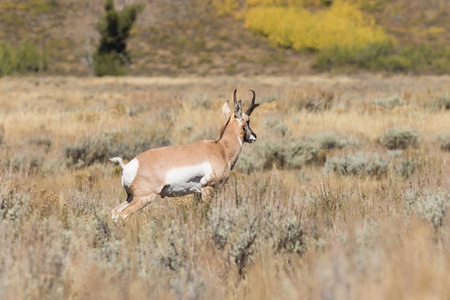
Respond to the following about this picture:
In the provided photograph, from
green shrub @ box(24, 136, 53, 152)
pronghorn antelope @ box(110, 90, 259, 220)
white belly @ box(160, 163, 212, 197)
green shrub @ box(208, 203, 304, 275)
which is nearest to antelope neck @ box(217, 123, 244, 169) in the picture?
pronghorn antelope @ box(110, 90, 259, 220)

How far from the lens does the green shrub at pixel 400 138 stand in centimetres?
976

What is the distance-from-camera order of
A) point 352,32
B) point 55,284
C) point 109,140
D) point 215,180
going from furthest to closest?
point 352,32
point 109,140
point 215,180
point 55,284

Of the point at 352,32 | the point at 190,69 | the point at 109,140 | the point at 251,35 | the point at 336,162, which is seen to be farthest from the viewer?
the point at 251,35

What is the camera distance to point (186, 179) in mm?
4605

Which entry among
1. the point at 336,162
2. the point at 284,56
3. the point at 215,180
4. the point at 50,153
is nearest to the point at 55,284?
the point at 215,180

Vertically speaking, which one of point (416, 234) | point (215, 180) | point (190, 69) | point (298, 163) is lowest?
point (190, 69)

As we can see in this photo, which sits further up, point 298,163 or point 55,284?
point 55,284

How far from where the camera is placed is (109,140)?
31.3ft

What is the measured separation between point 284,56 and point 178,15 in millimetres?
18026

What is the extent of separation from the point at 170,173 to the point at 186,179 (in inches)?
6.6

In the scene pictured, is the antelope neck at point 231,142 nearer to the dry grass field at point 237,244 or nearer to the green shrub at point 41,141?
the dry grass field at point 237,244

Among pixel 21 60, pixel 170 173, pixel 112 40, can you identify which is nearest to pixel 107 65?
pixel 112 40

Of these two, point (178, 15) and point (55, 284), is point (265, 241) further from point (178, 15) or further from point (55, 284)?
point (178, 15)

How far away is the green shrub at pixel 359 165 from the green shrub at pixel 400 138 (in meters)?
1.85
